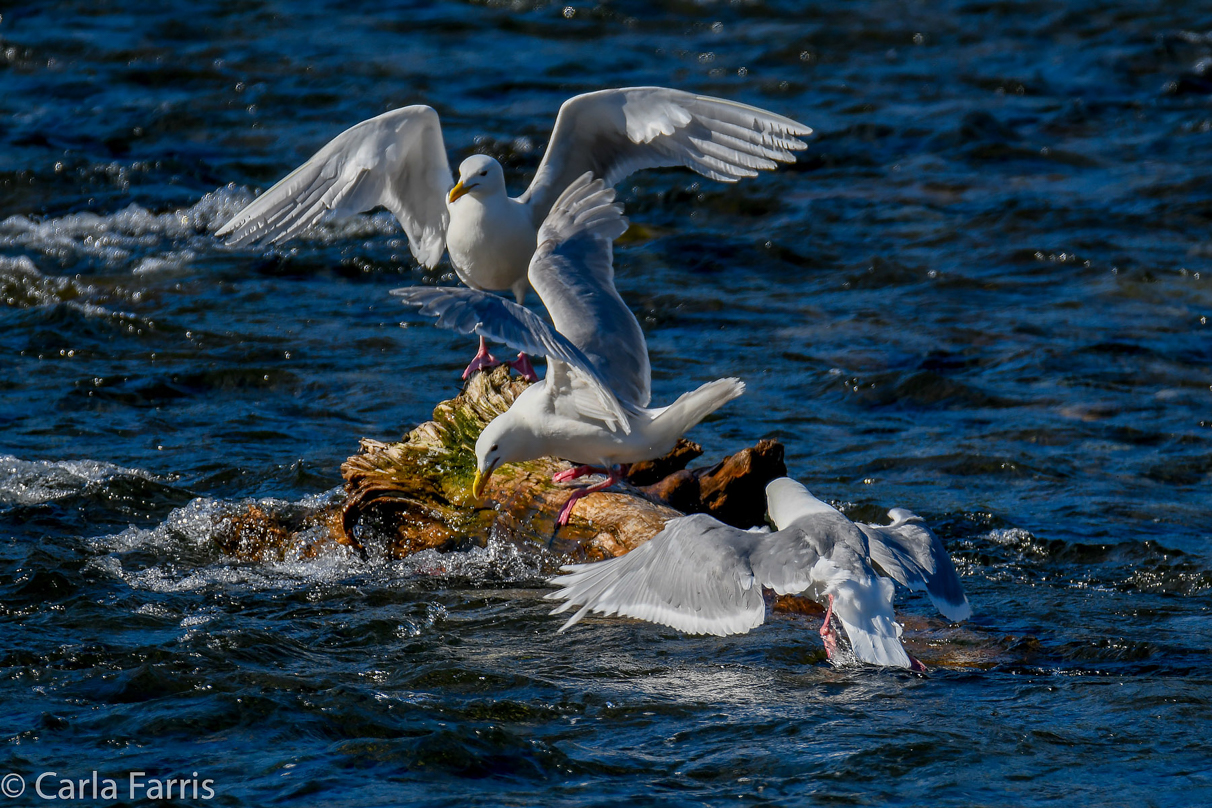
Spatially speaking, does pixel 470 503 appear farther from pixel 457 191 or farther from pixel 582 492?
pixel 457 191

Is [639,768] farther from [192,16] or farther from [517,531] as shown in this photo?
[192,16]

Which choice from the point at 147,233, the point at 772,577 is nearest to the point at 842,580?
the point at 772,577

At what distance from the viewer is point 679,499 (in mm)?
6605

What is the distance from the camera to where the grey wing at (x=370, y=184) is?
7.49 metres

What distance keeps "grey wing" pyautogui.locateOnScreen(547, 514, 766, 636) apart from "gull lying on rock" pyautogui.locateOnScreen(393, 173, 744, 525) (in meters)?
0.60

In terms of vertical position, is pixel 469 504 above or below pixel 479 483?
below

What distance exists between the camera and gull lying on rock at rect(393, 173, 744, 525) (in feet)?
18.3

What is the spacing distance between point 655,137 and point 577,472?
210 centimetres

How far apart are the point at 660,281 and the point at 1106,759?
7.01 metres

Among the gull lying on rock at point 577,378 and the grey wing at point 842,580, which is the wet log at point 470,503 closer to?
the gull lying on rock at point 577,378

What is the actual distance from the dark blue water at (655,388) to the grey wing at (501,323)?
979 millimetres

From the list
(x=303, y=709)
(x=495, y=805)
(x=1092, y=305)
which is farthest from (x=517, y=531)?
(x=1092, y=305)

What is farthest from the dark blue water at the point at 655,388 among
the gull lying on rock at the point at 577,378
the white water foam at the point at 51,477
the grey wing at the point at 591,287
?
the grey wing at the point at 591,287

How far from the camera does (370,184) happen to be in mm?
7938
